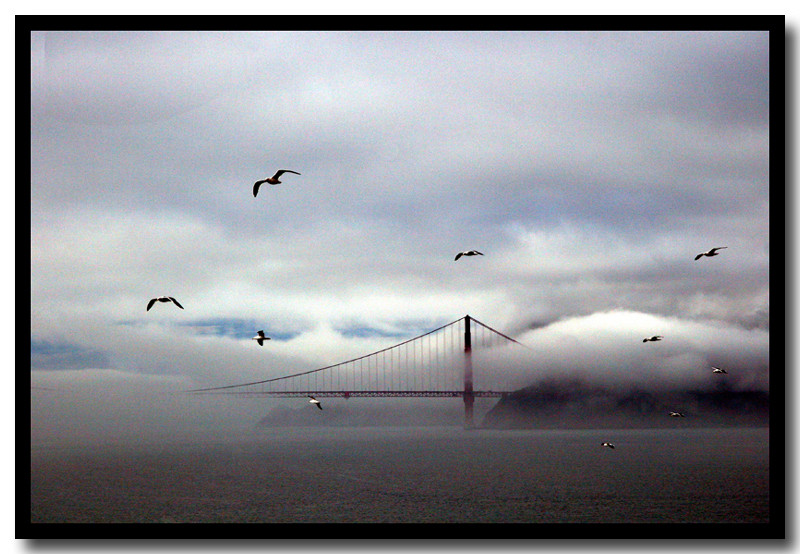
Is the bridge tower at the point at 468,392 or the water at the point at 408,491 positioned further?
the bridge tower at the point at 468,392

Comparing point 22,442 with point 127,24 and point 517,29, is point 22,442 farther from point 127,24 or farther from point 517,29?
point 517,29

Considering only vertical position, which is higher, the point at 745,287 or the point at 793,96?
the point at 793,96

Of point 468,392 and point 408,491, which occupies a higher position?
point 468,392

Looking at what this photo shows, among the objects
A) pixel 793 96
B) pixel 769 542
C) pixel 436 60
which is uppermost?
pixel 436 60

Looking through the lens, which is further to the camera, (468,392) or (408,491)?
(468,392)

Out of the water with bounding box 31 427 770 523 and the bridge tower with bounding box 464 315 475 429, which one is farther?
the bridge tower with bounding box 464 315 475 429

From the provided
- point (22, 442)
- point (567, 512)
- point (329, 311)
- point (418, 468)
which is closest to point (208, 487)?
point (418, 468)

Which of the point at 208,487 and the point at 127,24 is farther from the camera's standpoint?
the point at 208,487

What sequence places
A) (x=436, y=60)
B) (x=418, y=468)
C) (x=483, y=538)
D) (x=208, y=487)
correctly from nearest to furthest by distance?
(x=483, y=538) < (x=436, y=60) < (x=208, y=487) < (x=418, y=468)

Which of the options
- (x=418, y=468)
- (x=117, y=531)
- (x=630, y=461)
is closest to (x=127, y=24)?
(x=117, y=531)

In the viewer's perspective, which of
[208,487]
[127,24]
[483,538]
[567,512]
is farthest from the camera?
[208,487]
